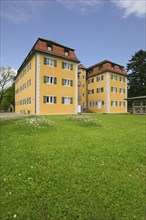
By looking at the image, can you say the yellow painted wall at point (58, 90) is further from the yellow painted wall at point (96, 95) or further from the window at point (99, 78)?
the yellow painted wall at point (96, 95)

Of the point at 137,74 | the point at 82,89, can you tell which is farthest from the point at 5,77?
the point at 137,74

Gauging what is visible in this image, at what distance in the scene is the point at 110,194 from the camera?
295 centimetres

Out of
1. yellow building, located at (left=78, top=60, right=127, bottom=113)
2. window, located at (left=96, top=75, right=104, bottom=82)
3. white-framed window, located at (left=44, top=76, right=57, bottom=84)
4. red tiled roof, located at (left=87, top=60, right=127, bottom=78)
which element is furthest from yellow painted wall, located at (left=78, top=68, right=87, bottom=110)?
white-framed window, located at (left=44, top=76, right=57, bottom=84)

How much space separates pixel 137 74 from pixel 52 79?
1413 inches

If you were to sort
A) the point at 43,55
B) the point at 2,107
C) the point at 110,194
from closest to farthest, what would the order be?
the point at 110,194 → the point at 43,55 → the point at 2,107

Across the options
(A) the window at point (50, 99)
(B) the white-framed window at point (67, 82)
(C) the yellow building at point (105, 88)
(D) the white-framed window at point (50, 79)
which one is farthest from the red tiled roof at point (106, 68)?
(A) the window at point (50, 99)

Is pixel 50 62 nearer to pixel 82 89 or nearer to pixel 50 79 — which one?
pixel 50 79

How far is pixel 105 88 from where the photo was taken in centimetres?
3475

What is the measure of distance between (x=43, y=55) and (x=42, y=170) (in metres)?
21.9

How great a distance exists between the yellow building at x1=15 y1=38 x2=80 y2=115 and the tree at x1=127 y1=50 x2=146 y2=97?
96.2 ft

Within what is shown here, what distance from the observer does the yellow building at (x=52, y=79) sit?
2267 cm

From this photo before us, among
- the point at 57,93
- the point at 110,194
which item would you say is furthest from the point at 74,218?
the point at 57,93

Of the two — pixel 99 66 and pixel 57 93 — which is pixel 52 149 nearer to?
pixel 57 93

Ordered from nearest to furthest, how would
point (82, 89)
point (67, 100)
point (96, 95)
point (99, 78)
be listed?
point (67, 100)
point (99, 78)
point (96, 95)
point (82, 89)
